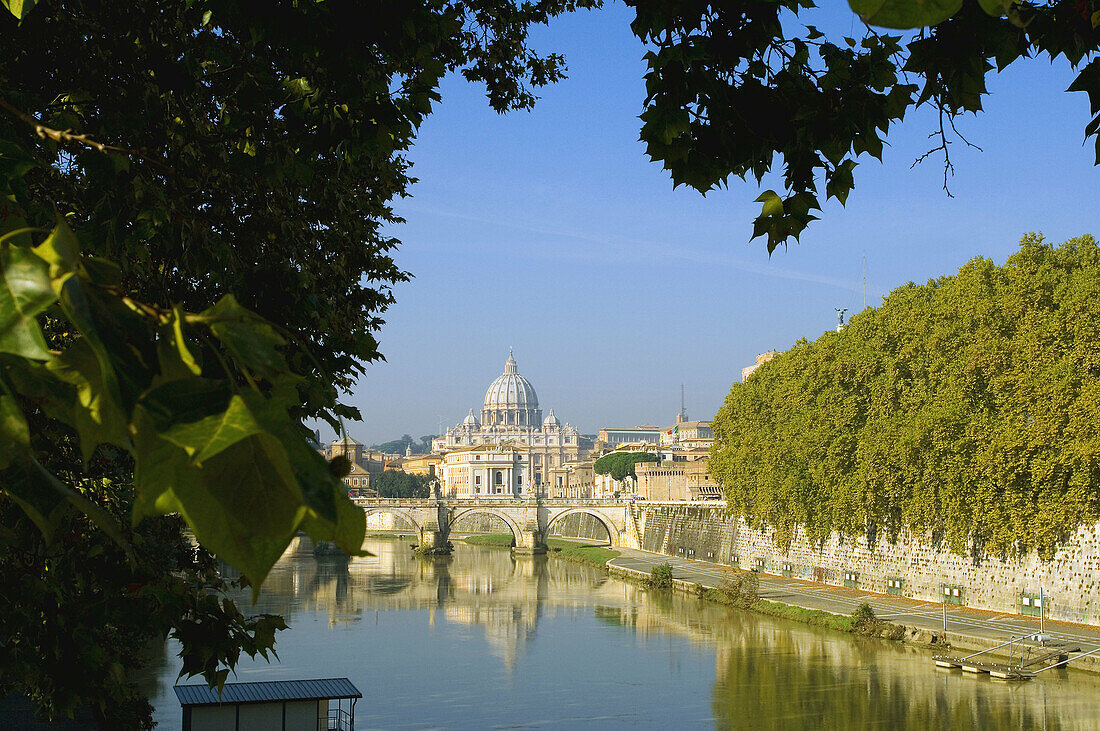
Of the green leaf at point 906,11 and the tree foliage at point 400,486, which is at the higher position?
the green leaf at point 906,11

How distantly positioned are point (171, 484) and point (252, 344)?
0.12 meters

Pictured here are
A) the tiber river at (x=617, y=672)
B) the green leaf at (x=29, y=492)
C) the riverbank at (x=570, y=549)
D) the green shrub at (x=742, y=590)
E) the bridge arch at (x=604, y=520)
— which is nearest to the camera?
the green leaf at (x=29, y=492)

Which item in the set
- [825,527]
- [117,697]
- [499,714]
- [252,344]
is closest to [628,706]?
[499,714]

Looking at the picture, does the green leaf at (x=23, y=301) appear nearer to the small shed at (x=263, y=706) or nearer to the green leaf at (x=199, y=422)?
the green leaf at (x=199, y=422)

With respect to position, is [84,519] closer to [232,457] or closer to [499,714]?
[232,457]

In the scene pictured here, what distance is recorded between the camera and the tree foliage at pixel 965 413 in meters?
19.9

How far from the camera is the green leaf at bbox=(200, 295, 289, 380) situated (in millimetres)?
760

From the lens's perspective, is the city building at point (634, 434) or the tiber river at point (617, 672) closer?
the tiber river at point (617, 672)

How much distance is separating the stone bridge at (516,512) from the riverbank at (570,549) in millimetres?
1402

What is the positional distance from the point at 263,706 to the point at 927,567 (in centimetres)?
1803

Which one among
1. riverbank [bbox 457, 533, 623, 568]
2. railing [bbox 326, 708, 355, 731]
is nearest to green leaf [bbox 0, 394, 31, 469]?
railing [bbox 326, 708, 355, 731]

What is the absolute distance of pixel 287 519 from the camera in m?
0.72

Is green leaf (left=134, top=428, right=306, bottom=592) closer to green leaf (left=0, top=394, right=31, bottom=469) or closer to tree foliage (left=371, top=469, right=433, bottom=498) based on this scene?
green leaf (left=0, top=394, right=31, bottom=469)

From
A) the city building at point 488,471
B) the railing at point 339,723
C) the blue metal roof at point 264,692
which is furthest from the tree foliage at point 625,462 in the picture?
the blue metal roof at point 264,692
